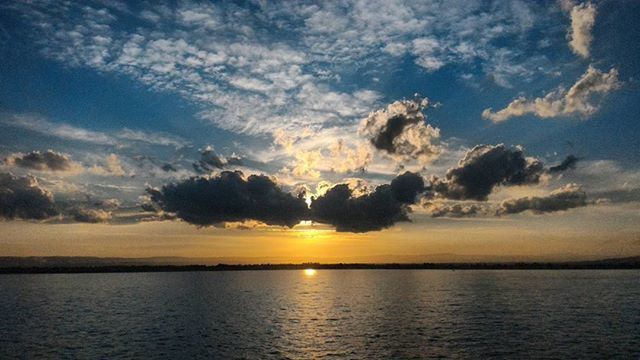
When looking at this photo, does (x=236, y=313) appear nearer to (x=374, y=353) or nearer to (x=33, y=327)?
(x=33, y=327)

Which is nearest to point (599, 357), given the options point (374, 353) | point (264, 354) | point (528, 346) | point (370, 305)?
point (528, 346)

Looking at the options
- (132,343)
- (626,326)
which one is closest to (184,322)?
(132,343)

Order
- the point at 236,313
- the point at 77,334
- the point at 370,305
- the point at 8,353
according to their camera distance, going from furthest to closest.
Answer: the point at 370,305, the point at 236,313, the point at 77,334, the point at 8,353

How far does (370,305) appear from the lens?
134125mm

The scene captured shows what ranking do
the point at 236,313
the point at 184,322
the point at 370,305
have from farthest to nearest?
the point at 370,305, the point at 236,313, the point at 184,322

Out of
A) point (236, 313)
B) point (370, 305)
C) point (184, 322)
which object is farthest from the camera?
point (370, 305)

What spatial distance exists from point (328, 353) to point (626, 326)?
182 ft

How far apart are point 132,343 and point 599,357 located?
198ft

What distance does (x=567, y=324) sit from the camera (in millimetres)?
87688

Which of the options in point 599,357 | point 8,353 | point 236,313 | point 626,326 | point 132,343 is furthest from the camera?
point 236,313

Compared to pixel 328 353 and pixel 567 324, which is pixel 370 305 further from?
pixel 328 353

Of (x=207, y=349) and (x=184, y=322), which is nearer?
(x=207, y=349)

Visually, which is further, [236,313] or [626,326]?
[236,313]

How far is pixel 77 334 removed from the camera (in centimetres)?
7819
